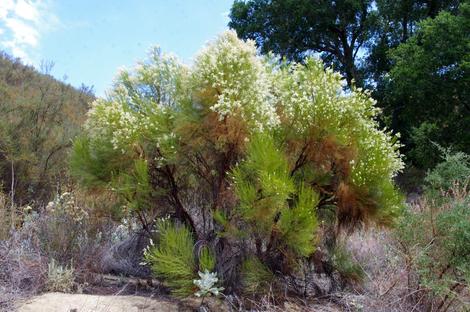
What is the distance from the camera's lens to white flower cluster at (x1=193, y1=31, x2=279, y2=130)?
4.79 m

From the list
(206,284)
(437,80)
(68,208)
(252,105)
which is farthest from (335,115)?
(437,80)

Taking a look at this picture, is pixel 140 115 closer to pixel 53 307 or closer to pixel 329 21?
pixel 53 307

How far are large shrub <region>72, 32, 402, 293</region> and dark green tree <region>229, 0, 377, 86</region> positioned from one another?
16.5 metres

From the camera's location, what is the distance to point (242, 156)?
5.03 metres

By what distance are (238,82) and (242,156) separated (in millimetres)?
753

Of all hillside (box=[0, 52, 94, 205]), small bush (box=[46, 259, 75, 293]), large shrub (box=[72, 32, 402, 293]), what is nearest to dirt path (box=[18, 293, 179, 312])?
small bush (box=[46, 259, 75, 293])

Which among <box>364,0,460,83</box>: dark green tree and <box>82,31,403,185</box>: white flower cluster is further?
<box>364,0,460,83</box>: dark green tree

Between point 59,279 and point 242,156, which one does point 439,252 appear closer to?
point 242,156

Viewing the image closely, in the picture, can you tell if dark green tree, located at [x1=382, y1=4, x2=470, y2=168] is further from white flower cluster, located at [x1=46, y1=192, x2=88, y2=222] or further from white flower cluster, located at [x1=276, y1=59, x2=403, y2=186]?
white flower cluster, located at [x1=46, y1=192, x2=88, y2=222]

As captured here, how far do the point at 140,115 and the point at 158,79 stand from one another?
0.54 m

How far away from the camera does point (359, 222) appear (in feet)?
17.6

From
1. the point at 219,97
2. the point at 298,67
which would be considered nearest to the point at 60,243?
the point at 219,97

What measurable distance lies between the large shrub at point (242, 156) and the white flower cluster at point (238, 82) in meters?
0.01

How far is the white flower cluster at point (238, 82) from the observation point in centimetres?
479
